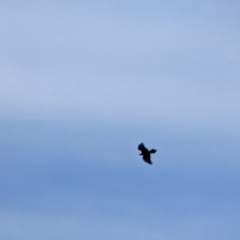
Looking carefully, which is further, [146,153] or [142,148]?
[142,148]

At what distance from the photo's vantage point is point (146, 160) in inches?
1330

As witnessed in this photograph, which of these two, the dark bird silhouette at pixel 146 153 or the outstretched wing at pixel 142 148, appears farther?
the outstretched wing at pixel 142 148

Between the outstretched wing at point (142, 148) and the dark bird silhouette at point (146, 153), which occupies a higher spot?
the outstretched wing at point (142, 148)

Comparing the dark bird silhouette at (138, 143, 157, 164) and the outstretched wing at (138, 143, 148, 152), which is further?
the outstretched wing at (138, 143, 148, 152)

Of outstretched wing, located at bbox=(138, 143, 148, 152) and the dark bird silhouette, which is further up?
outstretched wing, located at bbox=(138, 143, 148, 152)

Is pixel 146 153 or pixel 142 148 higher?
pixel 142 148
